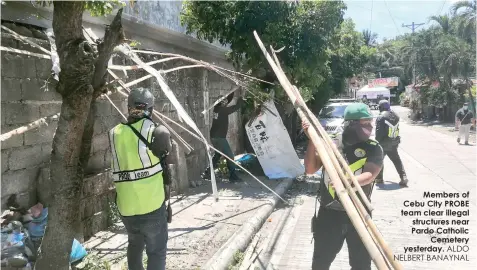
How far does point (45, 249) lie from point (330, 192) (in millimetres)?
2161

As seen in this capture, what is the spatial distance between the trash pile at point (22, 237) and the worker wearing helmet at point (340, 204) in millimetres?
2204

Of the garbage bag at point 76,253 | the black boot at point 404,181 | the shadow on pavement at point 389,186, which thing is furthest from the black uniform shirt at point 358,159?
the black boot at point 404,181

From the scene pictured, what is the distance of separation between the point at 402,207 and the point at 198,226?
3502 millimetres

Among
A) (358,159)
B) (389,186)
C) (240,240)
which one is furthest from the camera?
(389,186)

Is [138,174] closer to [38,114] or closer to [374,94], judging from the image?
[38,114]

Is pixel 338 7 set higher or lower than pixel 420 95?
higher

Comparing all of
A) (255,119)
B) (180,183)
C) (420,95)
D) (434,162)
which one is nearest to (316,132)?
(180,183)

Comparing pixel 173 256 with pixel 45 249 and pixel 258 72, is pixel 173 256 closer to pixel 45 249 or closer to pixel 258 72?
pixel 45 249

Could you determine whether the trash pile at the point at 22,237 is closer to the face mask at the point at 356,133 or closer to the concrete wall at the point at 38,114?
the concrete wall at the point at 38,114

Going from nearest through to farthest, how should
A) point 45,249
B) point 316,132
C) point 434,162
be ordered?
point 45,249
point 316,132
point 434,162

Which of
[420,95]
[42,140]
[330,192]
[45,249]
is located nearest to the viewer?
[45,249]

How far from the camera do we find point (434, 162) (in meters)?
11.7

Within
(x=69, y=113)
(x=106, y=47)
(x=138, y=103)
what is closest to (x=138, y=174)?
(x=138, y=103)

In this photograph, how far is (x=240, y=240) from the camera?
5242 mm
